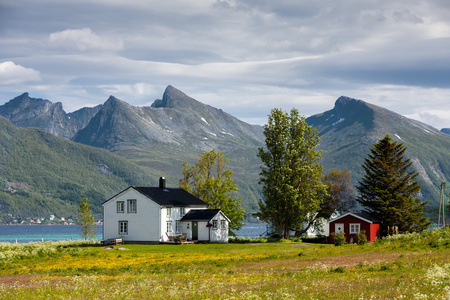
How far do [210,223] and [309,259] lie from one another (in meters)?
42.4

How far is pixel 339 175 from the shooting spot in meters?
115

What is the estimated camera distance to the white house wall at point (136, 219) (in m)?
82.4

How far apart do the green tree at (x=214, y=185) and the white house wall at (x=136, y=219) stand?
1759 centimetres

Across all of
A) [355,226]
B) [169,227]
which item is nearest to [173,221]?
[169,227]

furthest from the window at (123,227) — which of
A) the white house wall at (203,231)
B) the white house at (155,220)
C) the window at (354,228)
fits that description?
the window at (354,228)

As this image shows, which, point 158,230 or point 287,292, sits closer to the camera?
point 287,292

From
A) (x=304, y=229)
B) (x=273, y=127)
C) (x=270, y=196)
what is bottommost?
(x=304, y=229)

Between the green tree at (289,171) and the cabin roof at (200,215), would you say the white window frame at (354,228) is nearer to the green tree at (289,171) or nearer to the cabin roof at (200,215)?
the green tree at (289,171)

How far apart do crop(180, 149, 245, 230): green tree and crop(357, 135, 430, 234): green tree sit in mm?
24617

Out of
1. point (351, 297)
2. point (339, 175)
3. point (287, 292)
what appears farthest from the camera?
point (339, 175)

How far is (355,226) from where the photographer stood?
8688 cm

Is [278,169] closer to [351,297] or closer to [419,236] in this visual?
[419,236]

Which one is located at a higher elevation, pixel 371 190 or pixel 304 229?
pixel 371 190

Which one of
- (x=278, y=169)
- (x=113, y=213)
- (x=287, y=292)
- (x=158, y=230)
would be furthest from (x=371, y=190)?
(x=287, y=292)
